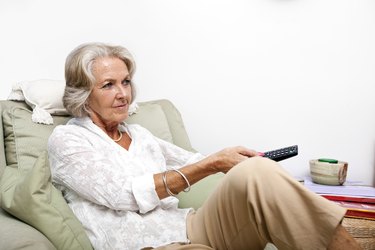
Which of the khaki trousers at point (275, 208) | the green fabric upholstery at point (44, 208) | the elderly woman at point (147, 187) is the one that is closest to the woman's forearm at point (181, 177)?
the elderly woman at point (147, 187)

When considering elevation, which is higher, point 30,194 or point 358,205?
point 30,194

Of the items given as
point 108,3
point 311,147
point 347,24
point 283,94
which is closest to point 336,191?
point 311,147

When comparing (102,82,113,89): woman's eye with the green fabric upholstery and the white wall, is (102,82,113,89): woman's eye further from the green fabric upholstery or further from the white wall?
the white wall

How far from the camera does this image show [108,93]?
1.16 meters

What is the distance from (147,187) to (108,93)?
402 mm

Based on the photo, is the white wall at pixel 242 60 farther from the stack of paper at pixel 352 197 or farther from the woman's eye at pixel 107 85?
the woman's eye at pixel 107 85

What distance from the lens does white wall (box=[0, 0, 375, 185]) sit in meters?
1.59

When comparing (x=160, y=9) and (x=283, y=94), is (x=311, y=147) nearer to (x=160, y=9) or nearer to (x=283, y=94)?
(x=283, y=94)

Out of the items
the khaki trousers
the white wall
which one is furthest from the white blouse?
the white wall

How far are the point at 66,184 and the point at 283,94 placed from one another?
114 centimetres

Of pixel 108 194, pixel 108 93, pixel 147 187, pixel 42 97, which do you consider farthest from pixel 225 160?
pixel 42 97

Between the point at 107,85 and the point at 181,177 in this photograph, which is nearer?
the point at 181,177

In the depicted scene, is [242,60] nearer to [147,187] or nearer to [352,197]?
[352,197]

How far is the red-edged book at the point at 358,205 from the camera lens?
1.17 metres
